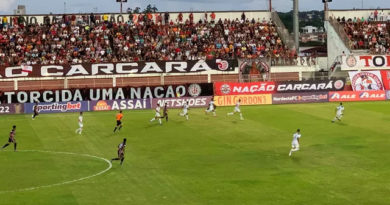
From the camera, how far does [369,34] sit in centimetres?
9694

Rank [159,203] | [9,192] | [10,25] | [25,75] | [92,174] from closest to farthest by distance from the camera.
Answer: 1. [159,203]
2. [9,192]
3. [92,174]
4. [25,75]
5. [10,25]

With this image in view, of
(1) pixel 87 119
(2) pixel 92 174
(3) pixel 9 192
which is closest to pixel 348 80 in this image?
(1) pixel 87 119

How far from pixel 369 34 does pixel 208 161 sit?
Result: 197 feet

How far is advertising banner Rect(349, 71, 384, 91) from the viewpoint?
272 feet

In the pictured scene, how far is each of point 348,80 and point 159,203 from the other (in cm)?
5716

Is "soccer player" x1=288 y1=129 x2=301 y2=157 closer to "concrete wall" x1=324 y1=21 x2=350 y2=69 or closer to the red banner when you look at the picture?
the red banner

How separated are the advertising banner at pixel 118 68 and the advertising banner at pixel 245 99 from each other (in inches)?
363

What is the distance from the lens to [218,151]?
46.4m

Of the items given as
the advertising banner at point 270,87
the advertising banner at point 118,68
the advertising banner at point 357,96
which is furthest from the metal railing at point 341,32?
the advertising banner at point 118,68

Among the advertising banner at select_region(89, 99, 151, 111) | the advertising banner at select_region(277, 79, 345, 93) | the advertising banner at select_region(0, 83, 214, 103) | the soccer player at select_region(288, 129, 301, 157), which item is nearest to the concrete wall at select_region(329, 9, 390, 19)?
the advertising banner at select_region(277, 79, 345, 93)

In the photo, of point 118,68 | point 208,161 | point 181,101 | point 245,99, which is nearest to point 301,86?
point 245,99

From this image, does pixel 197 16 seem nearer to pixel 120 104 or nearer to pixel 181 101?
pixel 181 101

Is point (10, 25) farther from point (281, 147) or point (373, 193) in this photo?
point (373, 193)

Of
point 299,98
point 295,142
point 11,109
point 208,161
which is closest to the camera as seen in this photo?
point 208,161
